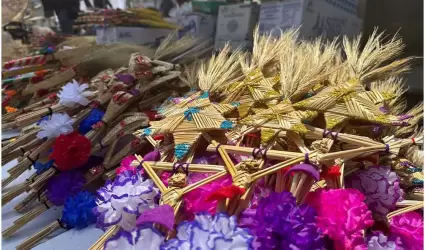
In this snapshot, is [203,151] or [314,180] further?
[203,151]

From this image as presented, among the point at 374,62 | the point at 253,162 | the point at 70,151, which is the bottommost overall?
the point at 70,151

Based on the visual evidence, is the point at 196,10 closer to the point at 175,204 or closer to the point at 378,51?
the point at 378,51

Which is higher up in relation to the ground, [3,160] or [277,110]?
[277,110]

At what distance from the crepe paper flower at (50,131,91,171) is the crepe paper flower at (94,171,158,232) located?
0.34m

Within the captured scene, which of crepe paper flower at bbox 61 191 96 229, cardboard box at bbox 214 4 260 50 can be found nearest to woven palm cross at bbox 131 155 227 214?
crepe paper flower at bbox 61 191 96 229

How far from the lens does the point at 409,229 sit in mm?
604

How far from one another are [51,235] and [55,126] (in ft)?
0.86

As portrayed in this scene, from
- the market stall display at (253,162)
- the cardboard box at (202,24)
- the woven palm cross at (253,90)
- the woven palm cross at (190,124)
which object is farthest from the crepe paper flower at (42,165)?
the cardboard box at (202,24)

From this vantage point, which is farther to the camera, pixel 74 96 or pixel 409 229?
pixel 74 96

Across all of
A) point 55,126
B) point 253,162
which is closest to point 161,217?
point 253,162

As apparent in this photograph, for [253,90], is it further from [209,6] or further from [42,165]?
[209,6]

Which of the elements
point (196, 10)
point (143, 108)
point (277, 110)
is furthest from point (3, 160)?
point (196, 10)

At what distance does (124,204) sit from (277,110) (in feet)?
0.94

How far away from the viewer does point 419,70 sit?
4.62ft
